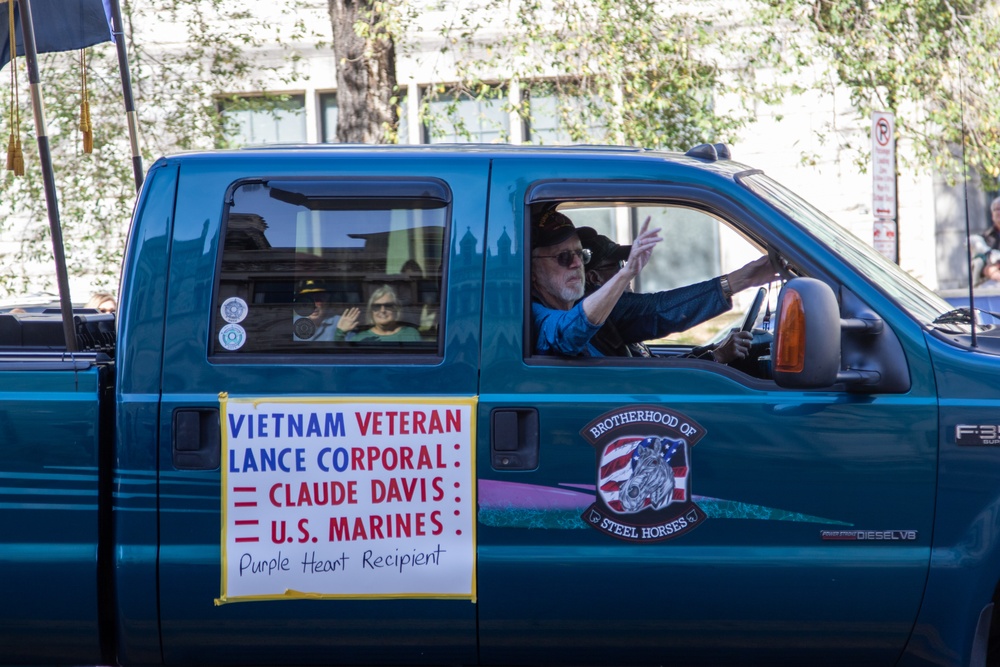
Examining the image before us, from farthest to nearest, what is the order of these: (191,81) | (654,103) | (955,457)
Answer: (191,81)
(654,103)
(955,457)

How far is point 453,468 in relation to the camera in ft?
11.0

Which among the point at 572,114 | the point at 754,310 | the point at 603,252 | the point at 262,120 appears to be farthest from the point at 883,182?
the point at 262,120

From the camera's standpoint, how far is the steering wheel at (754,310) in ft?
16.4

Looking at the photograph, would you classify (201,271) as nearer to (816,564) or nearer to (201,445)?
(201,445)

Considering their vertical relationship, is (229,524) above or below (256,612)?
above

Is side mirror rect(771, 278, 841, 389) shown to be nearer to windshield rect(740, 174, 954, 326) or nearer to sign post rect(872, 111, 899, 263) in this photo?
windshield rect(740, 174, 954, 326)

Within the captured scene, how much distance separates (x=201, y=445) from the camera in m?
3.37

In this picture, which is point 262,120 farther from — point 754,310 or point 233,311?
point 233,311

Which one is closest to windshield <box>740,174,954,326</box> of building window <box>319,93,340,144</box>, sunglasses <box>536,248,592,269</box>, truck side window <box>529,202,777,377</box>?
truck side window <box>529,202,777,377</box>

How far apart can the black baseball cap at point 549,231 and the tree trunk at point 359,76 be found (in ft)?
19.6

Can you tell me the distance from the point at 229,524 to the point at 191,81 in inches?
330

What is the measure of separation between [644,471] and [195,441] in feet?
4.26

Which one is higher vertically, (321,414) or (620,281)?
(620,281)

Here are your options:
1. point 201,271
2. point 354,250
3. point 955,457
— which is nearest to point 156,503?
point 201,271
